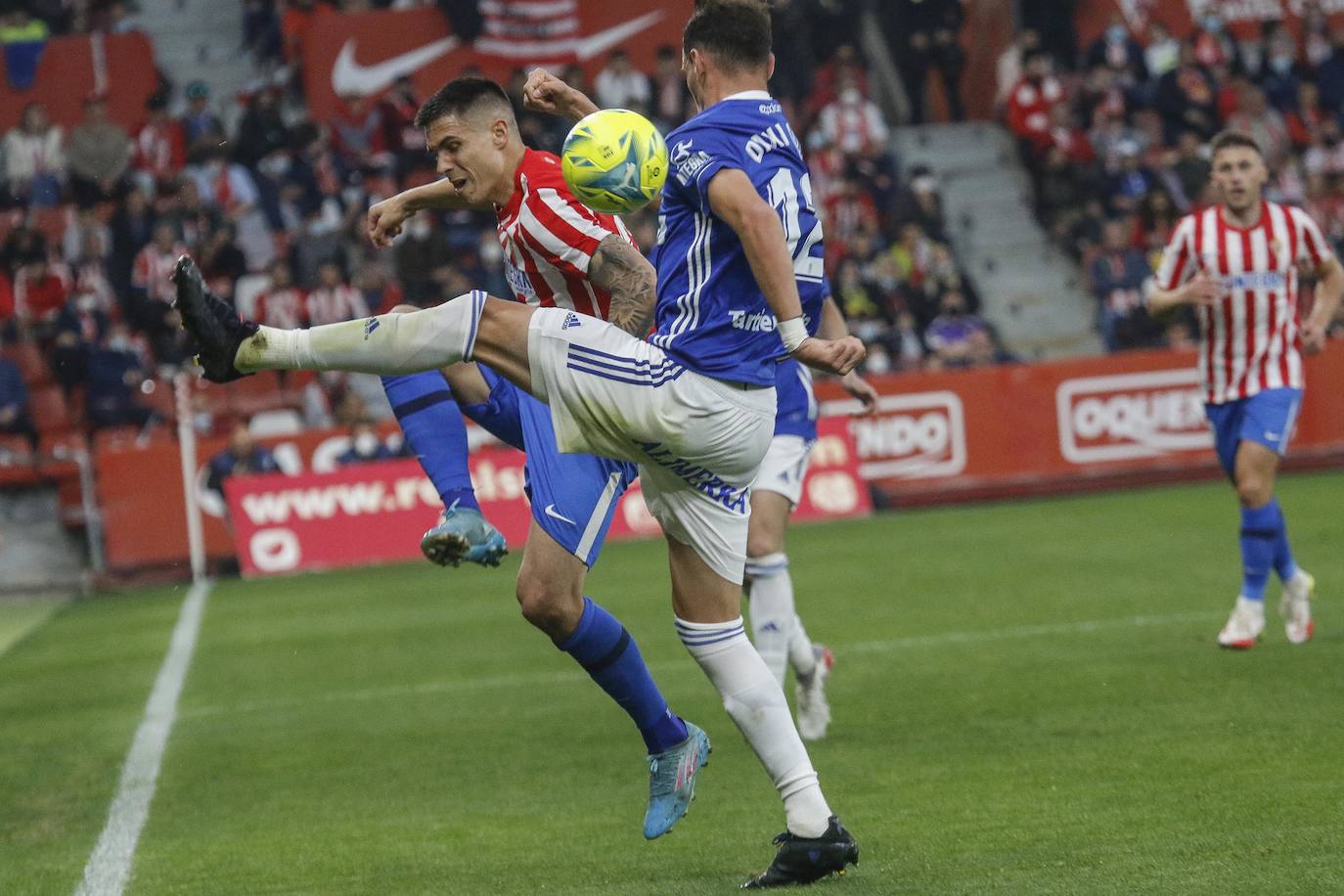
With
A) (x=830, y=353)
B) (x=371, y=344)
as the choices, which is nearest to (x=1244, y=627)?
(x=830, y=353)

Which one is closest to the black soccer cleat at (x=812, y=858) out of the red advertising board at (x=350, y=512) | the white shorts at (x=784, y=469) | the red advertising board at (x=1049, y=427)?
the white shorts at (x=784, y=469)

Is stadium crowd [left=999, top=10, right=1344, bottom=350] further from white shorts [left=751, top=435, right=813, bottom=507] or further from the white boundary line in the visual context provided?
white shorts [left=751, top=435, right=813, bottom=507]

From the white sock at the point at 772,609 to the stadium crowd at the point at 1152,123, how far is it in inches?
598

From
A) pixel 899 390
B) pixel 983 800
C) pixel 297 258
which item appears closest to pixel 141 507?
pixel 297 258

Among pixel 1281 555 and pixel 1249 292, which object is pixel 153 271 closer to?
pixel 1249 292

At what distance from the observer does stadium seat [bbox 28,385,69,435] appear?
61.8ft

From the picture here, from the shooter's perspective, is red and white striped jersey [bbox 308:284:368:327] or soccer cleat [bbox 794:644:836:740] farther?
red and white striped jersey [bbox 308:284:368:327]

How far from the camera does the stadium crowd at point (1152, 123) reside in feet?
75.3

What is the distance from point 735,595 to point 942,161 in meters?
21.0

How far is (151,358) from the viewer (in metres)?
19.8

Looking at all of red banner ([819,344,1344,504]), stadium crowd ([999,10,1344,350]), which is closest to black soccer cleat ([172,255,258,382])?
red banner ([819,344,1344,504])

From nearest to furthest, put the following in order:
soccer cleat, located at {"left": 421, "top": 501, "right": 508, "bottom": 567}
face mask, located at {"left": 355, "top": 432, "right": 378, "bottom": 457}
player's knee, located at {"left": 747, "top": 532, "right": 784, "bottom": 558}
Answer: soccer cleat, located at {"left": 421, "top": 501, "right": 508, "bottom": 567}, player's knee, located at {"left": 747, "top": 532, "right": 784, "bottom": 558}, face mask, located at {"left": 355, "top": 432, "right": 378, "bottom": 457}

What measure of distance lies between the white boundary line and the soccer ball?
257 cm

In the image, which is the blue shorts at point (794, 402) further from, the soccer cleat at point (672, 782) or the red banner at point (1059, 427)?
the red banner at point (1059, 427)
